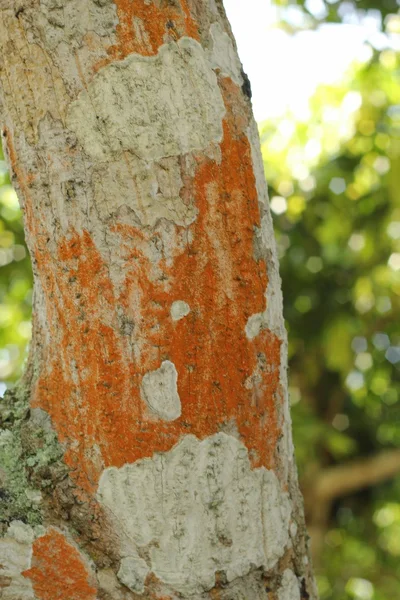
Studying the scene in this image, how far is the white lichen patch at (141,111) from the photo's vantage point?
2.66 ft

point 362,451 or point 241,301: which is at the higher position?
point 241,301

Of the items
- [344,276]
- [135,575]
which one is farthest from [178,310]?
[344,276]

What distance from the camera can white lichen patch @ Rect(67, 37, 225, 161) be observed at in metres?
0.81

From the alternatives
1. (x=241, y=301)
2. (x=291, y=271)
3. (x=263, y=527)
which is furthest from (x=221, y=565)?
(x=291, y=271)

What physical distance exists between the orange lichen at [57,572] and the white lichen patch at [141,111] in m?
0.45

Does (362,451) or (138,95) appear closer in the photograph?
(138,95)

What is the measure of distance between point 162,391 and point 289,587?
1.00 feet

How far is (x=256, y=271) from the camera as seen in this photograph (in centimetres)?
86

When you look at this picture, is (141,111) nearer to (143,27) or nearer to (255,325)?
(143,27)

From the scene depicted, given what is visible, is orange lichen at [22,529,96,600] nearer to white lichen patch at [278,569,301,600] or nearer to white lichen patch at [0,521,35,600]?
white lichen patch at [0,521,35,600]

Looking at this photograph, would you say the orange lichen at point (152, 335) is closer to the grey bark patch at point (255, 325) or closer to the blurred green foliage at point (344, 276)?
the grey bark patch at point (255, 325)

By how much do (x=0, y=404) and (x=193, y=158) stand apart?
0.41 m

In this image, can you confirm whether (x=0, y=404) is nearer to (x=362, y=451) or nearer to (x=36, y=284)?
(x=36, y=284)

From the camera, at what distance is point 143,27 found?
83cm
